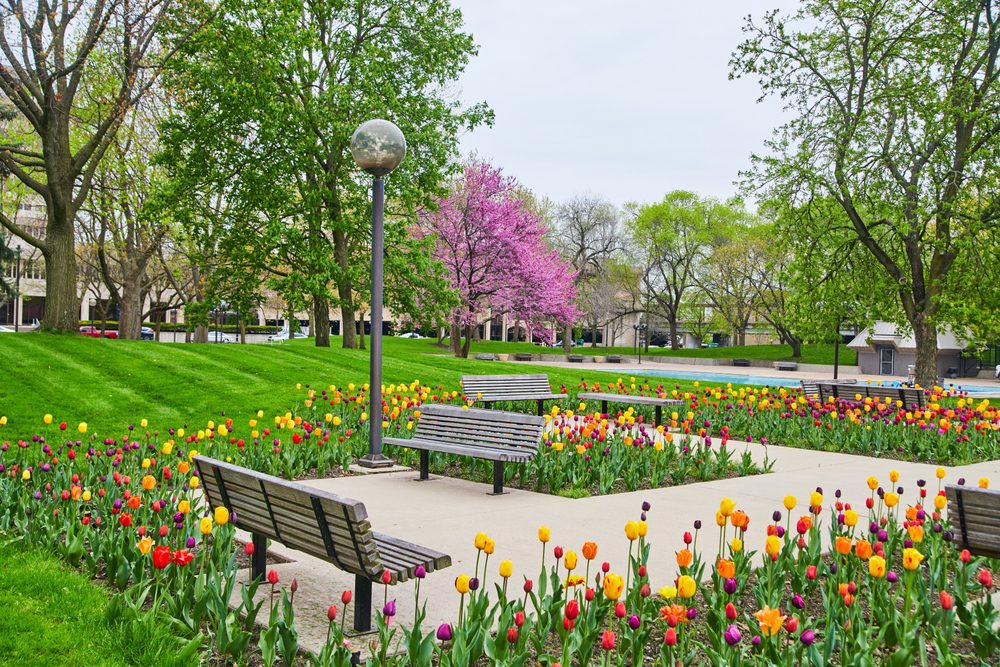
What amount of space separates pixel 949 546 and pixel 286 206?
20.9 metres

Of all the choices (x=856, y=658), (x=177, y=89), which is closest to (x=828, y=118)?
(x=177, y=89)

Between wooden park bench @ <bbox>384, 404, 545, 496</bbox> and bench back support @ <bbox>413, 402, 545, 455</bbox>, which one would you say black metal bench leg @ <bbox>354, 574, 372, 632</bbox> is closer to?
wooden park bench @ <bbox>384, 404, 545, 496</bbox>

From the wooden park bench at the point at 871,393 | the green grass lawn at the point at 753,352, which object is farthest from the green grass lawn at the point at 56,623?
the green grass lawn at the point at 753,352

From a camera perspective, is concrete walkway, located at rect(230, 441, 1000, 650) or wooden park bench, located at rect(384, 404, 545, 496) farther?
wooden park bench, located at rect(384, 404, 545, 496)

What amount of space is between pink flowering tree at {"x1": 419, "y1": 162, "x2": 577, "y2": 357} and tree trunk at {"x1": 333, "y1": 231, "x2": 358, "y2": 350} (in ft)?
34.3

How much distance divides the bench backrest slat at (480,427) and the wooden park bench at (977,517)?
4066 mm

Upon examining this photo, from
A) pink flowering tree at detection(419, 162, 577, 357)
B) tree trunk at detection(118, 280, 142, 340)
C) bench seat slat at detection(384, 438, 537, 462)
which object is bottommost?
bench seat slat at detection(384, 438, 537, 462)

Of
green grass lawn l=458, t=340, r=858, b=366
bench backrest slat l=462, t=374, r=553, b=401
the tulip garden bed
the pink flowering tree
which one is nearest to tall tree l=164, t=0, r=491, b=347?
bench backrest slat l=462, t=374, r=553, b=401

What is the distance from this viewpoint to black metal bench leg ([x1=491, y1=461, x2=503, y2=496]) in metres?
7.93

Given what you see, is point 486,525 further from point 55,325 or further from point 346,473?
point 55,325

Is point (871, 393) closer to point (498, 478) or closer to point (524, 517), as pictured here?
point (498, 478)

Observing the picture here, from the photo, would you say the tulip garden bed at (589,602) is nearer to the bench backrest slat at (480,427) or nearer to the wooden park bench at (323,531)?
the wooden park bench at (323,531)

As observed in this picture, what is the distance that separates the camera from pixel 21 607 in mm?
4133

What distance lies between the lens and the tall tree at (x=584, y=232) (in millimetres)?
58344
